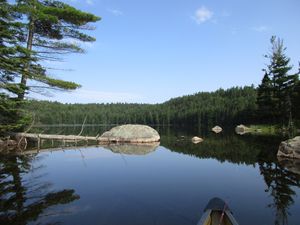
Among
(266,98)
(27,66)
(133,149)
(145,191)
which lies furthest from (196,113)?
(145,191)

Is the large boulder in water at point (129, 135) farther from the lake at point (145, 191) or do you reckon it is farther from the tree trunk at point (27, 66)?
the lake at point (145, 191)

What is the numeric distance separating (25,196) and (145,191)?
4.22m

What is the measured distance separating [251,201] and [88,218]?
17.5 feet

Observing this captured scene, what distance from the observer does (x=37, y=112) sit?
66.9 ft

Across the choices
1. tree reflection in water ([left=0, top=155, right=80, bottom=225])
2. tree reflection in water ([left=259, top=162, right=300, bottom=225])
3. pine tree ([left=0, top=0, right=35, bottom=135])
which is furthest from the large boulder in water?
tree reflection in water ([left=259, top=162, right=300, bottom=225])

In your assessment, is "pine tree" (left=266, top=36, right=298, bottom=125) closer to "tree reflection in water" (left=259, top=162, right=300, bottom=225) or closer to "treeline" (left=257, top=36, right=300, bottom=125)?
"treeline" (left=257, top=36, right=300, bottom=125)

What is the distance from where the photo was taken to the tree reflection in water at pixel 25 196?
22.1 feet

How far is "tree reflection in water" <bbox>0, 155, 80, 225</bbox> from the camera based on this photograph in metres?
6.75

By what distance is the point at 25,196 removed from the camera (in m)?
8.43

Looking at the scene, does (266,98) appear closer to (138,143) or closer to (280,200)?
(138,143)

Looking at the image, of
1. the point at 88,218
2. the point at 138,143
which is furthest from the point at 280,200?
the point at 138,143

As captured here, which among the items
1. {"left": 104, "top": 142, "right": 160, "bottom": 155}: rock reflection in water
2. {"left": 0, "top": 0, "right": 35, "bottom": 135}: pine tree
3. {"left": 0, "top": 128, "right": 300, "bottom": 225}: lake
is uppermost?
{"left": 0, "top": 0, "right": 35, "bottom": 135}: pine tree

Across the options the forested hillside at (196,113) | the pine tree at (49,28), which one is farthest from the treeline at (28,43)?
the forested hillside at (196,113)

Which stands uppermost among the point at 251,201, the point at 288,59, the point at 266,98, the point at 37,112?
the point at 288,59
